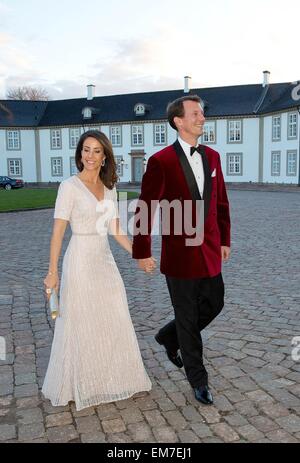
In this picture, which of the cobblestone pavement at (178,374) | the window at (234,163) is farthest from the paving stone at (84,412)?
the window at (234,163)

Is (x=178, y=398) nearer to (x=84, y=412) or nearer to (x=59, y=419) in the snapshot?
(x=84, y=412)

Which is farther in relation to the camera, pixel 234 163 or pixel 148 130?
pixel 148 130

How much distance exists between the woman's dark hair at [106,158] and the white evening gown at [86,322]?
20cm

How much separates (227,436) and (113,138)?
48.2 m

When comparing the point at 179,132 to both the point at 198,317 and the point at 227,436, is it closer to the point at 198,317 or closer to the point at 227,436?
the point at 198,317

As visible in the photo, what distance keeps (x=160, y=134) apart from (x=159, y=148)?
171cm

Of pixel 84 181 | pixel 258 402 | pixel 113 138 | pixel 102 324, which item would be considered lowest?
pixel 258 402

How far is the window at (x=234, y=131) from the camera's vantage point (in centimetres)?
4359

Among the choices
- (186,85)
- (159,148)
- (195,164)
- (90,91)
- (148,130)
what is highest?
(90,91)

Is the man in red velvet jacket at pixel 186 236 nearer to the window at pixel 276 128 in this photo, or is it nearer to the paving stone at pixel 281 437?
the paving stone at pixel 281 437

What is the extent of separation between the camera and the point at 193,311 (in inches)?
132

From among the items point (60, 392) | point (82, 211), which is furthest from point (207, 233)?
point (60, 392)

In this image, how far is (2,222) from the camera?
15.4 m

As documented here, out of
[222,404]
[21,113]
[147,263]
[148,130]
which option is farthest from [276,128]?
[222,404]
